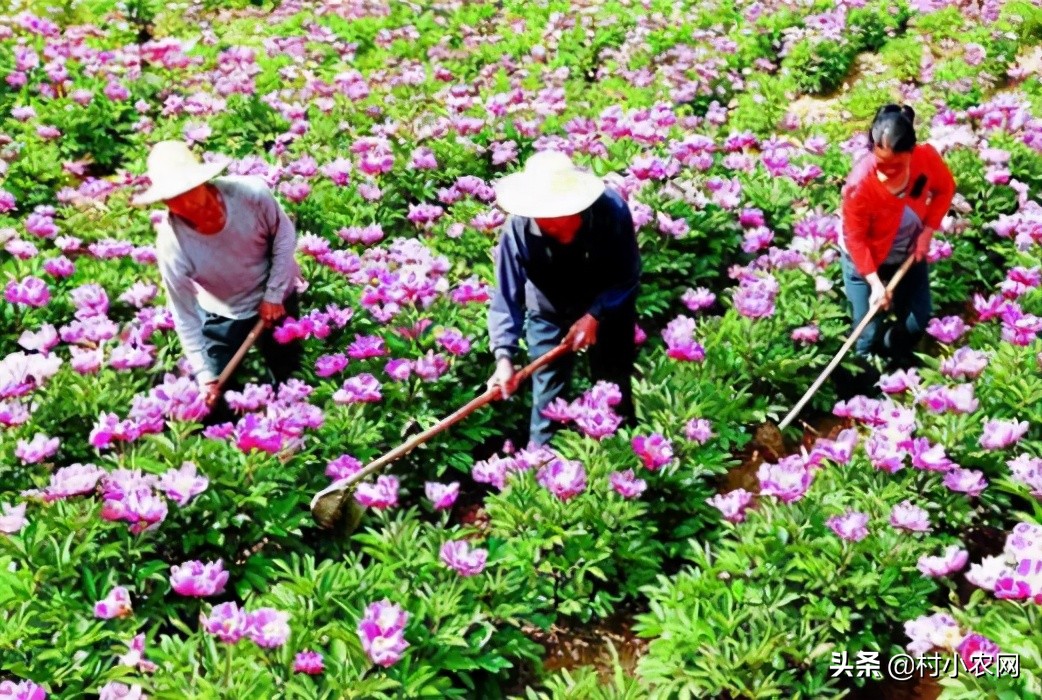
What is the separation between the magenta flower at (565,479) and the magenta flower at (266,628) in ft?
Result: 3.49

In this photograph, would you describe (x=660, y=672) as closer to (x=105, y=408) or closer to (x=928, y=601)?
(x=928, y=601)

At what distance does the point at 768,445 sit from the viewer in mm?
4387

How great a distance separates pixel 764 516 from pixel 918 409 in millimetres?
983

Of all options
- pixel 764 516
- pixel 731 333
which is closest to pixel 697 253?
pixel 731 333

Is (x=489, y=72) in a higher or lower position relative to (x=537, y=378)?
lower

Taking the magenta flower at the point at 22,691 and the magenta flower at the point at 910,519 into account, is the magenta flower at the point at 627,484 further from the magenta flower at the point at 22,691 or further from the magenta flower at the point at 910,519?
the magenta flower at the point at 22,691

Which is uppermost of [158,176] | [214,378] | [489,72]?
[158,176]

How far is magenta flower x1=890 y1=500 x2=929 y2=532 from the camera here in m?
3.21

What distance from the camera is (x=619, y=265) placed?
3814 mm

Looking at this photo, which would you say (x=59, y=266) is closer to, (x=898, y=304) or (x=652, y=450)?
(x=652, y=450)

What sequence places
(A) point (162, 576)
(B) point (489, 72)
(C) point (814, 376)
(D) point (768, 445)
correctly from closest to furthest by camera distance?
(A) point (162, 576) < (D) point (768, 445) < (C) point (814, 376) < (B) point (489, 72)

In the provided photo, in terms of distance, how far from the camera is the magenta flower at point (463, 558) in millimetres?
3115

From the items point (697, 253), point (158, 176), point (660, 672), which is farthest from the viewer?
point (697, 253)

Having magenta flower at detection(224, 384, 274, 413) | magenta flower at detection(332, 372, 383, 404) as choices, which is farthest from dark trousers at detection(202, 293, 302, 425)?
magenta flower at detection(332, 372, 383, 404)
